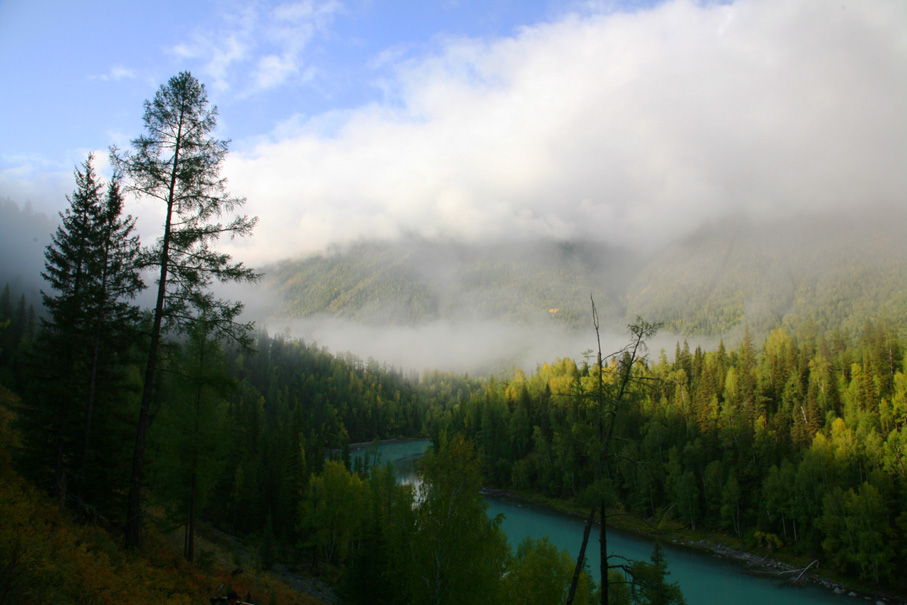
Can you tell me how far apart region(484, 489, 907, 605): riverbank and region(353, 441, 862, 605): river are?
1240 millimetres

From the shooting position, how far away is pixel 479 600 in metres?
14.2

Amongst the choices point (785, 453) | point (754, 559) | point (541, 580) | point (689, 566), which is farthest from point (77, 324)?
point (785, 453)

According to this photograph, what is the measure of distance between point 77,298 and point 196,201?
752cm

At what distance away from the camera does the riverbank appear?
41.0m

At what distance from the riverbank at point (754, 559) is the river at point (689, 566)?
1240mm

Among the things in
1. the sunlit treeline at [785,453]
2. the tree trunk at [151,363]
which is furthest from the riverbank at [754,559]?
the tree trunk at [151,363]

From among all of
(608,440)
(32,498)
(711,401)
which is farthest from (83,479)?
(711,401)

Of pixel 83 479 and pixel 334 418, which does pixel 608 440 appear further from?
pixel 334 418

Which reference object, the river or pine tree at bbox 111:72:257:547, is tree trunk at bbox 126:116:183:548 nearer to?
pine tree at bbox 111:72:257:547

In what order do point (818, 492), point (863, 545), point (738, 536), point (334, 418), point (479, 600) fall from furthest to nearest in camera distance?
point (334, 418) → point (738, 536) → point (818, 492) → point (863, 545) → point (479, 600)

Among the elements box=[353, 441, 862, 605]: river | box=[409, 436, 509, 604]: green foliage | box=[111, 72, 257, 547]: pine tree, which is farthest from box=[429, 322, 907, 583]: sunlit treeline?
box=[111, 72, 257, 547]: pine tree

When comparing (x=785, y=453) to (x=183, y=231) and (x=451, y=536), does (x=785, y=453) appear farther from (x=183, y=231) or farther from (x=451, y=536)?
(x=183, y=231)

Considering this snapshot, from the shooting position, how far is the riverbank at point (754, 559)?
1615 inches

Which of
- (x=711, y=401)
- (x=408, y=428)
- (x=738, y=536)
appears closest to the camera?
(x=738, y=536)
